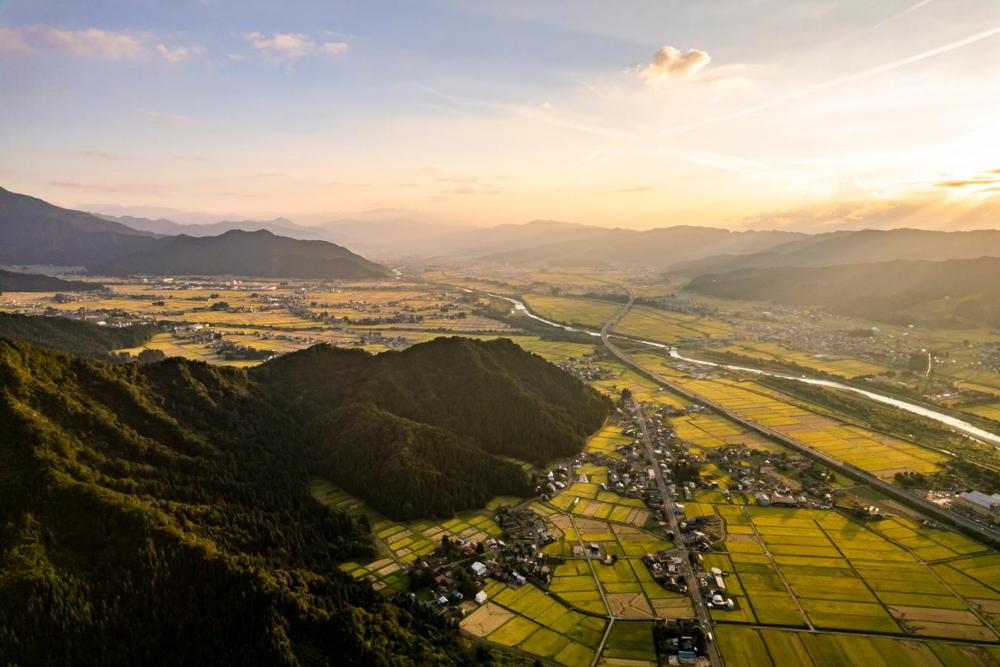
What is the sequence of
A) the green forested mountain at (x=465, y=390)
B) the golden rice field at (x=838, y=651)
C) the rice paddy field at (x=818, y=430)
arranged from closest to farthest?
1. the golden rice field at (x=838, y=651)
2. the rice paddy field at (x=818, y=430)
3. the green forested mountain at (x=465, y=390)

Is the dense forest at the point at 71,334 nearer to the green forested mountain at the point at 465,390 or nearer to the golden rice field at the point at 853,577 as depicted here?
the green forested mountain at the point at 465,390

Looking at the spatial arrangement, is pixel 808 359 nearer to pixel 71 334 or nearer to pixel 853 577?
pixel 853 577

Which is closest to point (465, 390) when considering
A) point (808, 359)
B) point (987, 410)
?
point (987, 410)

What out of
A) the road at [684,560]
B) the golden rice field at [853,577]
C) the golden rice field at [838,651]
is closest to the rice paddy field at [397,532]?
the road at [684,560]

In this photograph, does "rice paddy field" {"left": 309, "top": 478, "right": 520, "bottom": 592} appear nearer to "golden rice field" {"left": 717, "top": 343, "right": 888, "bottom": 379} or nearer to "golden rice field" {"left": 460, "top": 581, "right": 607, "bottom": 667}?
"golden rice field" {"left": 460, "top": 581, "right": 607, "bottom": 667}

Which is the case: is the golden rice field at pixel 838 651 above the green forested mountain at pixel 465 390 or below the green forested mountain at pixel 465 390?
below

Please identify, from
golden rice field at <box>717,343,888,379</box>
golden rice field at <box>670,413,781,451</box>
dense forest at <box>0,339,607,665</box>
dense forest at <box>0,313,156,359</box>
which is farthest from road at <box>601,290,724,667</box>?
dense forest at <box>0,313,156,359</box>

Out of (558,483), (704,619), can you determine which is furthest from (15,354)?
(704,619)
